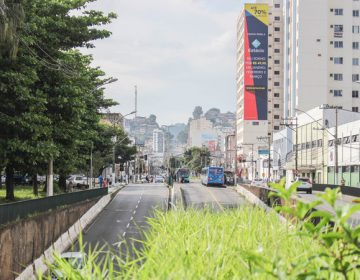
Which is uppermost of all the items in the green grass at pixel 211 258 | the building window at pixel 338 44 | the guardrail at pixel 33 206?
the building window at pixel 338 44

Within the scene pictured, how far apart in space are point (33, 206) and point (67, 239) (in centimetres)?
810

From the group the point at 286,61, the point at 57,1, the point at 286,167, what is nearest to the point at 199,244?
the point at 57,1

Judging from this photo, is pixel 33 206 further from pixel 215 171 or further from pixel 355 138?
pixel 215 171

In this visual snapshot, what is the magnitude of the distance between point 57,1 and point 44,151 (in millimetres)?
10429

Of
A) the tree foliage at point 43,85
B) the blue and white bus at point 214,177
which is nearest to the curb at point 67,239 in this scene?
the tree foliage at point 43,85

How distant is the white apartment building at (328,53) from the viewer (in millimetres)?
142500

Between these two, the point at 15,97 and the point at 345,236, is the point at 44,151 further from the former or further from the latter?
the point at 345,236

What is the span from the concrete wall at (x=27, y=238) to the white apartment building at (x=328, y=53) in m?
111

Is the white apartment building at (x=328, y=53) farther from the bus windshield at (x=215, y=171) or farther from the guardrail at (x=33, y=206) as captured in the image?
the guardrail at (x=33, y=206)

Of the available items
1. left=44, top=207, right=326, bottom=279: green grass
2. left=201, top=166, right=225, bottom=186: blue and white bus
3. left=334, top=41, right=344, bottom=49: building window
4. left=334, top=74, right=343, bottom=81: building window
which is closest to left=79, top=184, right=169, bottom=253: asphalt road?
left=201, top=166, right=225, bottom=186: blue and white bus

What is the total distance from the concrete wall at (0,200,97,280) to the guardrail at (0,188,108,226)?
452 millimetres

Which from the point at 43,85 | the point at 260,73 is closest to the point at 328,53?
the point at 260,73

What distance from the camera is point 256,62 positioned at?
186m

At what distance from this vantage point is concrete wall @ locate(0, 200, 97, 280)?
847 inches
